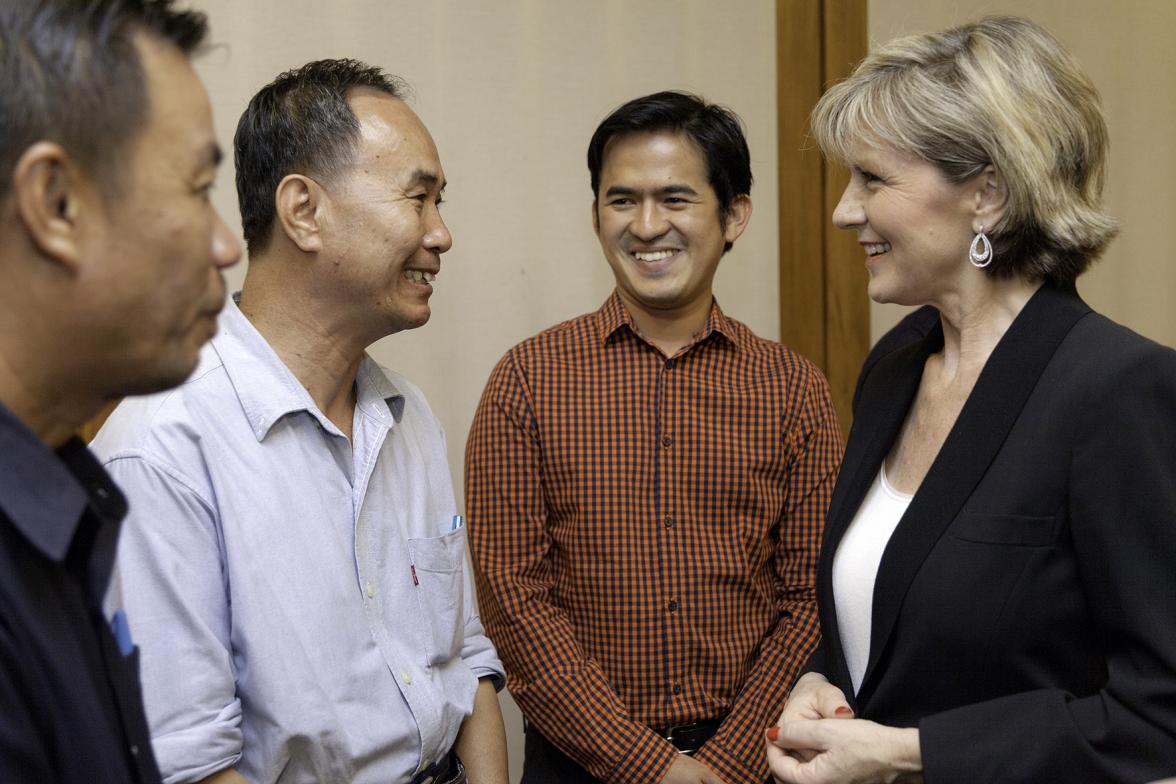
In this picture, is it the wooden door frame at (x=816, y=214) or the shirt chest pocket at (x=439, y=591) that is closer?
the shirt chest pocket at (x=439, y=591)

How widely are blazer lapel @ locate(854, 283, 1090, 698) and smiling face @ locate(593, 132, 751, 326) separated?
3.17ft

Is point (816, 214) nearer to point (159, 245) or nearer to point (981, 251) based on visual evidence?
point (981, 251)

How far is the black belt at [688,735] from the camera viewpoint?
2.26 metres

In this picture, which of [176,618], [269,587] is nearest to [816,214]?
[269,587]

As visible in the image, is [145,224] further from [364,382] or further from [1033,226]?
[1033,226]

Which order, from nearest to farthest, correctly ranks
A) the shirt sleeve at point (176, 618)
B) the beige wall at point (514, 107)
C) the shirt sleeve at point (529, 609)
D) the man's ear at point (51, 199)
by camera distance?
the man's ear at point (51, 199) < the shirt sleeve at point (176, 618) < the shirt sleeve at point (529, 609) < the beige wall at point (514, 107)

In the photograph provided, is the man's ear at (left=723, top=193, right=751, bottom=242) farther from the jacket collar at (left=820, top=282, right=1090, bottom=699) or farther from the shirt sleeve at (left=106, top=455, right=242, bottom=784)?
the shirt sleeve at (left=106, top=455, right=242, bottom=784)

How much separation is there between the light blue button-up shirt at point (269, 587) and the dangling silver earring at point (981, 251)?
963mm

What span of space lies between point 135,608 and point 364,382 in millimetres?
574

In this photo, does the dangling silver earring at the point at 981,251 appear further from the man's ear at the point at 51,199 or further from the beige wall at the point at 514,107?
the beige wall at the point at 514,107

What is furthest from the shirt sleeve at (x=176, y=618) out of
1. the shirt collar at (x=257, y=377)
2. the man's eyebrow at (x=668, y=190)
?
the man's eyebrow at (x=668, y=190)

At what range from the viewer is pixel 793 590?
238 cm

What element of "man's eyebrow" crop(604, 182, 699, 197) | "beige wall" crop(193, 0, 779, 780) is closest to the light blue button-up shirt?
"man's eyebrow" crop(604, 182, 699, 197)

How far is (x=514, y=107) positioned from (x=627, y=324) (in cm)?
91
